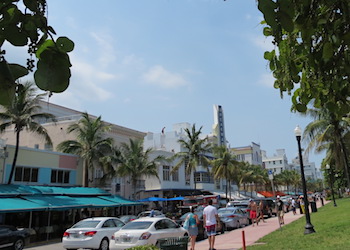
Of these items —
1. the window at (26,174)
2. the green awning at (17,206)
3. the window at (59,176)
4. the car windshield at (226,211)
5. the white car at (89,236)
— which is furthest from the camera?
the window at (59,176)

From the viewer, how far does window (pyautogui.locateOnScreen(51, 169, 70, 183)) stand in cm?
2845

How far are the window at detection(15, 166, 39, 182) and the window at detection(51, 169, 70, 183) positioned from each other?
1.76 metres

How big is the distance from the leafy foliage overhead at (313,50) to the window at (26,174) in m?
24.9

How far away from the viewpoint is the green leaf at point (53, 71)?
1.58 meters

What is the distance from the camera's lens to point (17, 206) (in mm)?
18609

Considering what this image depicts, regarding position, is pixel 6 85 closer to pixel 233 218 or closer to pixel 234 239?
pixel 234 239

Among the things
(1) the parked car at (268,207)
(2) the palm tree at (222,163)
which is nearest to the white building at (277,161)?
(2) the palm tree at (222,163)

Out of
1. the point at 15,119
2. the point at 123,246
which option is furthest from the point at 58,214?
the point at 123,246

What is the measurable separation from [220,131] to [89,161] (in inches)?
1612

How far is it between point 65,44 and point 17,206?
19.3 metres

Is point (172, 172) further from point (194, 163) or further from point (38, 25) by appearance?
point (38, 25)

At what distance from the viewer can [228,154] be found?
167 ft

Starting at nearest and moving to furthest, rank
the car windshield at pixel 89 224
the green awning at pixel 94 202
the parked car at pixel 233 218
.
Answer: the car windshield at pixel 89 224
the parked car at pixel 233 218
the green awning at pixel 94 202

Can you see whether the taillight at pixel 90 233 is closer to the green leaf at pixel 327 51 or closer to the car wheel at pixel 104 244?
the car wheel at pixel 104 244
